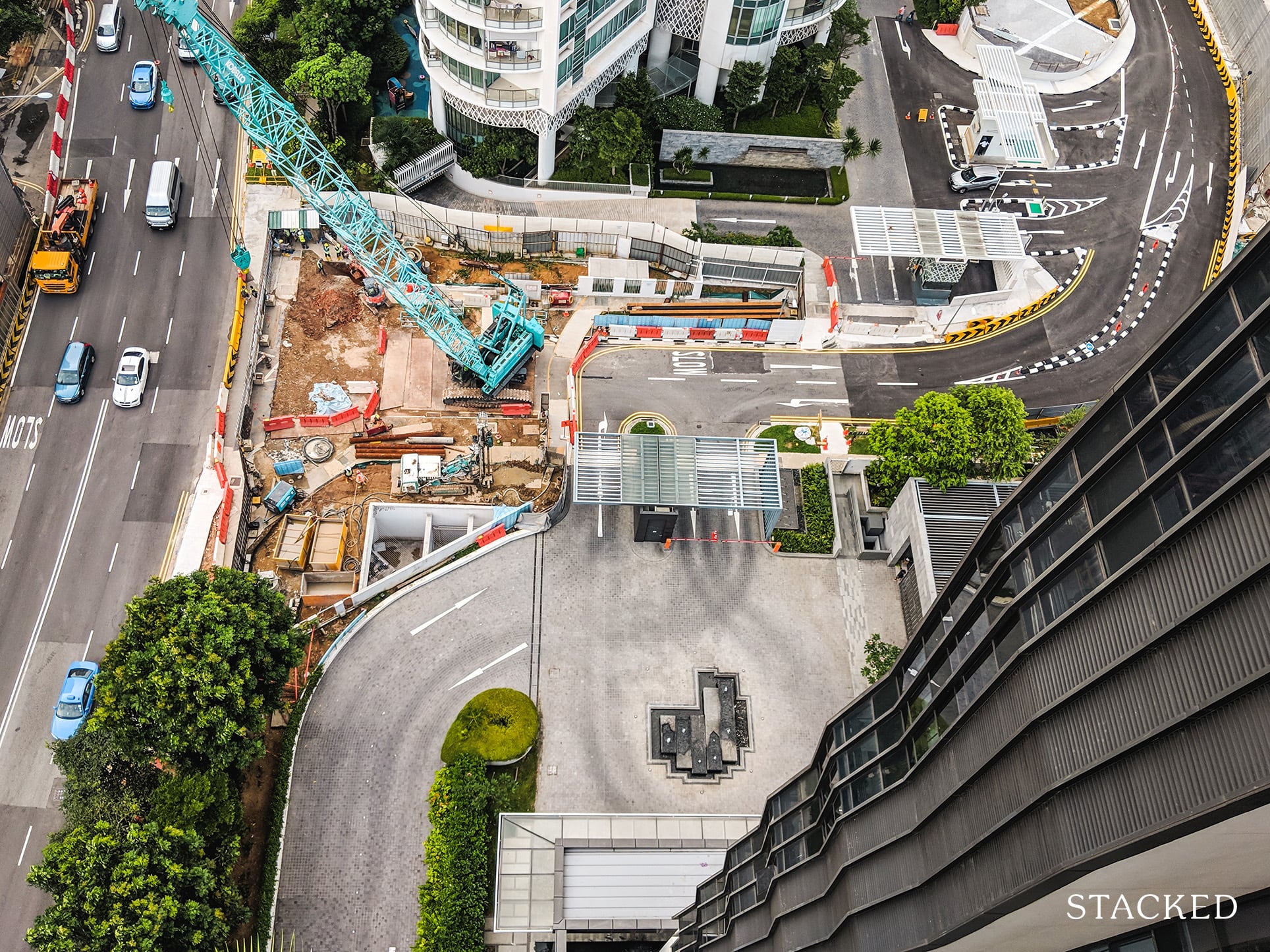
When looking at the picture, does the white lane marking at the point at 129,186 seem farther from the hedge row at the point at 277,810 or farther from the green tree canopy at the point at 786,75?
the green tree canopy at the point at 786,75

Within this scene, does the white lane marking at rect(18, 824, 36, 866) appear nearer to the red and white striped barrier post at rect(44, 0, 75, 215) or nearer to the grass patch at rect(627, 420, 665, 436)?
the grass patch at rect(627, 420, 665, 436)

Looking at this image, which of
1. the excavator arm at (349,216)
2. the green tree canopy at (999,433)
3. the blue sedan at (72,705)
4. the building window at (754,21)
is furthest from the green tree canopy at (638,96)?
the blue sedan at (72,705)

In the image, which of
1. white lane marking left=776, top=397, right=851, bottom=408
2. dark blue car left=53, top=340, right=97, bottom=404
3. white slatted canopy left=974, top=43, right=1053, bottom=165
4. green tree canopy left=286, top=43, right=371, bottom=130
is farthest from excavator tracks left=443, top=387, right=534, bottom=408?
white slatted canopy left=974, top=43, right=1053, bottom=165

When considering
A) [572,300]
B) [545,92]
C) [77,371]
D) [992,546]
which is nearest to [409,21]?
[545,92]

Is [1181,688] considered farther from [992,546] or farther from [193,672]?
[193,672]

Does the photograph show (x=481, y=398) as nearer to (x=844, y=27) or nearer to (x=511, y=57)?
(x=511, y=57)
